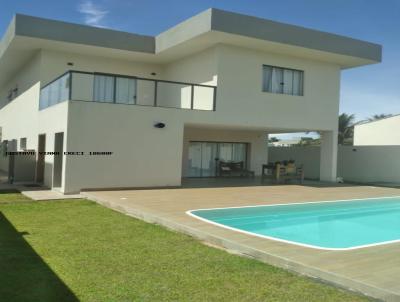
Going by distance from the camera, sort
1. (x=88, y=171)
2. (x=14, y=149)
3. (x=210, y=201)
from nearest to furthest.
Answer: (x=210, y=201)
(x=88, y=171)
(x=14, y=149)

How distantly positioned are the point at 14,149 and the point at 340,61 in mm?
18176

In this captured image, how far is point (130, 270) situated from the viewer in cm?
553

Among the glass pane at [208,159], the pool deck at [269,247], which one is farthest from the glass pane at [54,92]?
the glass pane at [208,159]

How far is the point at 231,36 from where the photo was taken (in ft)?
52.3

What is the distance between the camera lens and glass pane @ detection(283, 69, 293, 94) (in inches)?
750

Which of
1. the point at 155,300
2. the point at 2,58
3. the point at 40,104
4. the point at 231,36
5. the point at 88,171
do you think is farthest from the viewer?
the point at 2,58

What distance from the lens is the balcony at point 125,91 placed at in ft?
46.0

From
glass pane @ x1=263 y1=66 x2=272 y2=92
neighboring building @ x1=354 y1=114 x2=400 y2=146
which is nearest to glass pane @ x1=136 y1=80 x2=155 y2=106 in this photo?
glass pane @ x1=263 y1=66 x2=272 y2=92

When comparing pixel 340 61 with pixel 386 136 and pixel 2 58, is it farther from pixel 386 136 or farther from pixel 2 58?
pixel 2 58

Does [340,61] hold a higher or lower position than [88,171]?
higher

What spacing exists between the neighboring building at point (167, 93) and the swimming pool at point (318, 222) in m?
5.62

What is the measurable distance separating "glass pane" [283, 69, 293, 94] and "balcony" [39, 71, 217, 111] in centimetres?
398

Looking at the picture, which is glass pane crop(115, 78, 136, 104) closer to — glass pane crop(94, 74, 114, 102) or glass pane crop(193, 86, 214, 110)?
glass pane crop(94, 74, 114, 102)

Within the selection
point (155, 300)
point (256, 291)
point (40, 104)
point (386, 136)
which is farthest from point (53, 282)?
point (386, 136)
